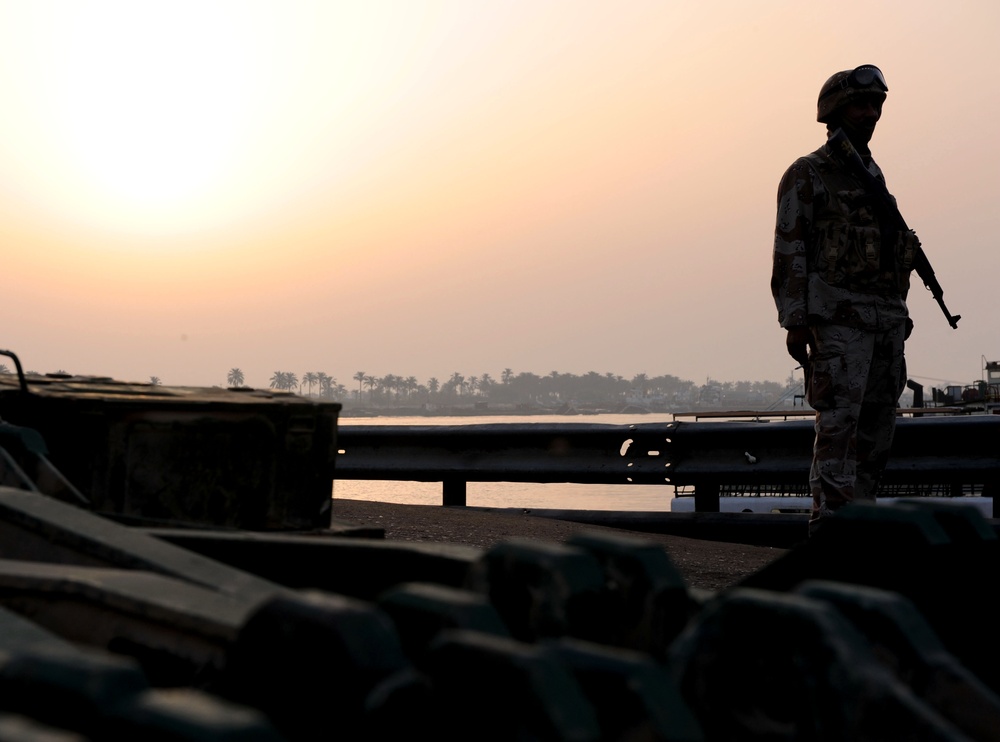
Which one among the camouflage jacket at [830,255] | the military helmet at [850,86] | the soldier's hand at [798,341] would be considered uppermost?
the military helmet at [850,86]

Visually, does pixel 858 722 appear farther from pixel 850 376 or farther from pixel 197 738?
pixel 850 376

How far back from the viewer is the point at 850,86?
5.37m

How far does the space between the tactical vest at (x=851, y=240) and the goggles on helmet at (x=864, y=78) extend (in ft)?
1.10

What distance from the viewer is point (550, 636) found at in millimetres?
1084

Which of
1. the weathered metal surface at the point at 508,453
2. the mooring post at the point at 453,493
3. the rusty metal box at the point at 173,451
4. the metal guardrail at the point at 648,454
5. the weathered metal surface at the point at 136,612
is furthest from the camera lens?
the mooring post at the point at 453,493

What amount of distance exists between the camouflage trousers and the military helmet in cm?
111

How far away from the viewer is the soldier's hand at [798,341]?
5336 millimetres

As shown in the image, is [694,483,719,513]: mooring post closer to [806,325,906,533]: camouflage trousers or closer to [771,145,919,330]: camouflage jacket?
[806,325,906,533]: camouflage trousers

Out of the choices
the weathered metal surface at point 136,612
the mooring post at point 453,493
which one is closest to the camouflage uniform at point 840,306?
the mooring post at point 453,493

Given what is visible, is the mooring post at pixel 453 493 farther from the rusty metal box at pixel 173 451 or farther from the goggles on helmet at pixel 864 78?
the rusty metal box at pixel 173 451

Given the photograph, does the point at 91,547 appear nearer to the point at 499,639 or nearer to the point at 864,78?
the point at 499,639

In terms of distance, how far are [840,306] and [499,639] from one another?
471 cm

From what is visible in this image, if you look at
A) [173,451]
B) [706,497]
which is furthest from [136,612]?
[706,497]

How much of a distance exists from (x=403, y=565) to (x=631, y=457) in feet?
19.0
